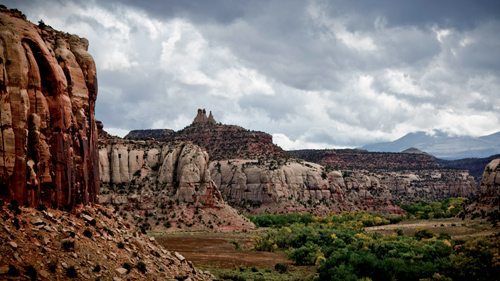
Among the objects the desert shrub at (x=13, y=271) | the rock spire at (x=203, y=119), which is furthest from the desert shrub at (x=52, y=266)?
the rock spire at (x=203, y=119)

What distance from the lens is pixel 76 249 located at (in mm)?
19297

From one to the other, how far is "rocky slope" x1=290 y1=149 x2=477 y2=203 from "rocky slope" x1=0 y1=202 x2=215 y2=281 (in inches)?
5151

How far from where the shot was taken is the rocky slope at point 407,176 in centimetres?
16562


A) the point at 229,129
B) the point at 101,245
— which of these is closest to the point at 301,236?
the point at 101,245

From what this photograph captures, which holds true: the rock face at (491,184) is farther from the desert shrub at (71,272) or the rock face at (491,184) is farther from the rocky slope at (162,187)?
the desert shrub at (71,272)

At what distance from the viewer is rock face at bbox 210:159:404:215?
123 metres

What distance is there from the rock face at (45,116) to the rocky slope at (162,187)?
54.9 meters

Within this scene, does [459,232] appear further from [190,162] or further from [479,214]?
[190,162]

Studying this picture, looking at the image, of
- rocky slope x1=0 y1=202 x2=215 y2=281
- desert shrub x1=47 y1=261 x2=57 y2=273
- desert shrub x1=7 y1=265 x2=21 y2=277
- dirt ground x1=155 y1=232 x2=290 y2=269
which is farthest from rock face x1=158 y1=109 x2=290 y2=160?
desert shrub x1=7 y1=265 x2=21 y2=277

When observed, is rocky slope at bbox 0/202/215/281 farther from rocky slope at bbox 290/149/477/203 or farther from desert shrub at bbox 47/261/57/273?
rocky slope at bbox 290/149/477/203

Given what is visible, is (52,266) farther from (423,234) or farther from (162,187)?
(162,187)

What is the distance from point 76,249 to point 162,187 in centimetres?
7044

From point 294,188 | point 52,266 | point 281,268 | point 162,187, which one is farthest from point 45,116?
point 294,188

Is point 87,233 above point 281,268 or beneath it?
above
